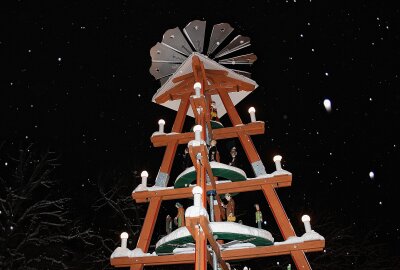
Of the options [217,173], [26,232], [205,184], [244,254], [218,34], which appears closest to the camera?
[205,184]

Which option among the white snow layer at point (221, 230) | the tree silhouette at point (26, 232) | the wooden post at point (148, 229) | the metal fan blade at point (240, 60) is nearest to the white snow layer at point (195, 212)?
the white snow layer at point (221, 230)

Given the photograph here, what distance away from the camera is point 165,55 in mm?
6781

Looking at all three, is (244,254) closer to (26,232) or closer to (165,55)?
(165,55)

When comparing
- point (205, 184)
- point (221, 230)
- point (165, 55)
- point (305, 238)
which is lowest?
point (305, 238)

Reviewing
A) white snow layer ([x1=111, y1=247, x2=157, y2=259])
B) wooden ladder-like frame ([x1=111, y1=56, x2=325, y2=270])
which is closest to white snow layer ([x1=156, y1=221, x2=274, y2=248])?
wooden ladder-like frame ([x1=111, y1=56, x2=325, y2=270])

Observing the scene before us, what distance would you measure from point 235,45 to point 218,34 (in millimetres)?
404

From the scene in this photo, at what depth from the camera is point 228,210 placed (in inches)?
227

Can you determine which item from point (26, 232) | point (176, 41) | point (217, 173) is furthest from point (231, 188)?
point (26, 232)

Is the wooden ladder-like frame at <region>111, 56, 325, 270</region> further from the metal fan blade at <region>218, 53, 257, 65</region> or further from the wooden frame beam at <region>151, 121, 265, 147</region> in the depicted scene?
the metal fan blade at <region>218, 53, 257, 65</region>

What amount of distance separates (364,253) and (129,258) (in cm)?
1118

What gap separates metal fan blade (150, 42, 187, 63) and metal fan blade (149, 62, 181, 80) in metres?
0.08

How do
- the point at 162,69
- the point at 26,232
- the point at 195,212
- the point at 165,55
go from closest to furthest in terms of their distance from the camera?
the point at 195,212 → the point at 165,55 → the point at 162,69 → the point at 26,232

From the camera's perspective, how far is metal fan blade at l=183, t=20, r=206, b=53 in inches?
250

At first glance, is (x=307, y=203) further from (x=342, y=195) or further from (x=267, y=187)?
(x=267, y=187)
